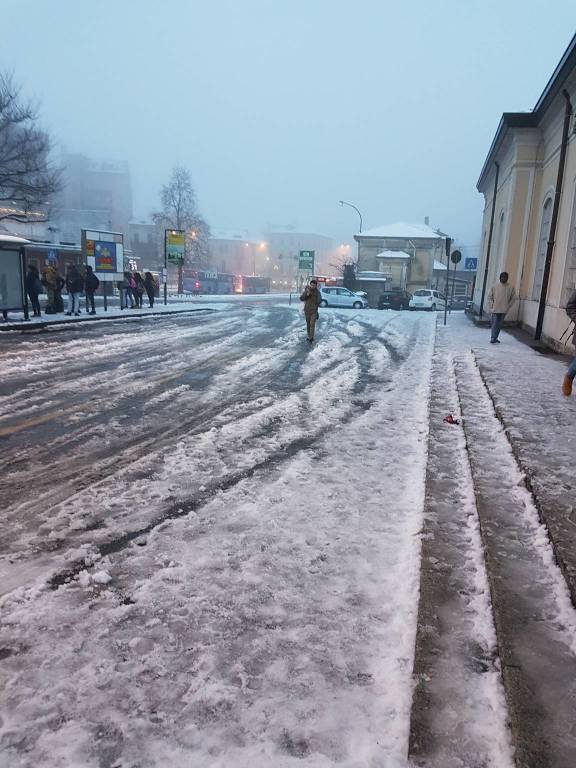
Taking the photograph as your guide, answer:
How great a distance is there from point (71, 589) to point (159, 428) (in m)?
3.17

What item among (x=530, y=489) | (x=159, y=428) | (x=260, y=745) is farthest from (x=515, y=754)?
(x=159, y=428)

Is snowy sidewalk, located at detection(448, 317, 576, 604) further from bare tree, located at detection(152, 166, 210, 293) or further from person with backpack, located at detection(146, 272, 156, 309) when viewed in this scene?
bare tree, located at detection(152, 166, 210, 293)

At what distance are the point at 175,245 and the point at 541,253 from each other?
64.1 ft

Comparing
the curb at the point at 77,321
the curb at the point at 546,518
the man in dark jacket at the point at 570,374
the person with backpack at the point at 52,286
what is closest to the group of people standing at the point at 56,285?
the person with backpack at the point at 52,286

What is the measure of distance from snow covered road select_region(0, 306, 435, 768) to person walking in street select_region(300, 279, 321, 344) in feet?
21.6

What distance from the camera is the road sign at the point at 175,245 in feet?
95.0

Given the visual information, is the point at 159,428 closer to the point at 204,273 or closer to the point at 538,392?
the point at 538,392

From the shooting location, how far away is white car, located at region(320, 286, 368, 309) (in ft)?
119

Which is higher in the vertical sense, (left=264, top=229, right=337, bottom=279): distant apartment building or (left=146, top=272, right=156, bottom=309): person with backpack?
(left=264, top=229, right=337, bottom=279): distant apartment building

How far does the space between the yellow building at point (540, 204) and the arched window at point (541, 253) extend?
33 mm

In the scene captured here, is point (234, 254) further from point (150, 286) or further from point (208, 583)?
point (208, 583)

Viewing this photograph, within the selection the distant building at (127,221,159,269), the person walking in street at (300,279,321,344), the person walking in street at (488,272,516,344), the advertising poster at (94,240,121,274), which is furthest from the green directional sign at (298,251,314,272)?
the distant building at (127,221,159,269)

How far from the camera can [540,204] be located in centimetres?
1764

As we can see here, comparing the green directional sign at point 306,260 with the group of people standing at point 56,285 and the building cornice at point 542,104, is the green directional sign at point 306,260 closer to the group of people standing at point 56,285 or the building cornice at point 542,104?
the building cornice at point 542,104
